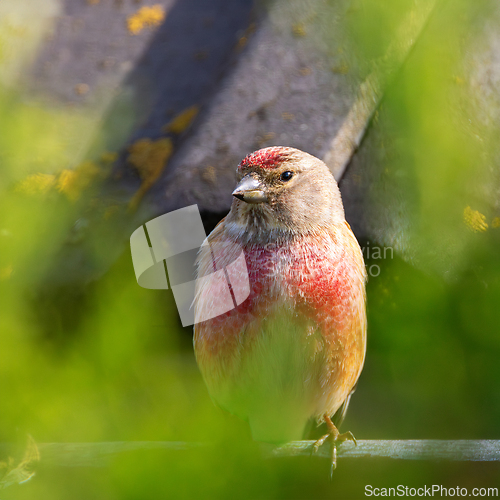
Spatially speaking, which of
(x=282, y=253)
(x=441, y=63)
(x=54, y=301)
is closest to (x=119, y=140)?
(x=54, y=301)

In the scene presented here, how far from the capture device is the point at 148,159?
1.26m

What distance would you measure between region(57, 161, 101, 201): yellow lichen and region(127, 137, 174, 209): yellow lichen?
105 millimetres

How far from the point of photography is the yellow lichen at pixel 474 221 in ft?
3.74

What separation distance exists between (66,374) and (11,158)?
2.06 feet

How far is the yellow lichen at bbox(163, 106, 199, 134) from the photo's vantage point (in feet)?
4.28

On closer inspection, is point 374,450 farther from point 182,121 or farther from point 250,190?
point 182,121

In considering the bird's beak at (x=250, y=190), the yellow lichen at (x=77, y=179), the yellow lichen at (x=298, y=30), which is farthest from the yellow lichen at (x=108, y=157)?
the yellow lichen at (x=298, y=30)

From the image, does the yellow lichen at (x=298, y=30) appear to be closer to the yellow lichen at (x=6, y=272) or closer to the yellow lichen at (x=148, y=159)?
the yellow lichen at (x=148, y=159)

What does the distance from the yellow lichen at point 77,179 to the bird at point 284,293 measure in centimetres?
40

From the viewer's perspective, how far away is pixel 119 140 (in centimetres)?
134

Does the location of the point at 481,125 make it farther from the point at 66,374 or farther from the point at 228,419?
the point at 66,374

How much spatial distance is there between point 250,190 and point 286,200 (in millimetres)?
130

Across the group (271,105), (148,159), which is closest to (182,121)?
(148,159)
